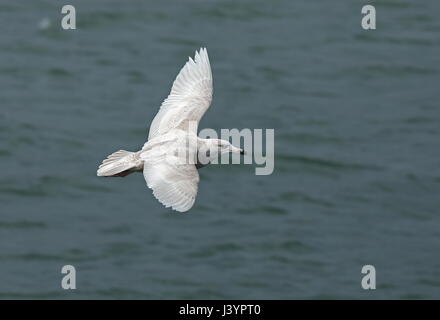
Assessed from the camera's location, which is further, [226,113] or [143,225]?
[226,113]

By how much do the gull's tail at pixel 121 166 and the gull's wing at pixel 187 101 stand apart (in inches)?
23.7

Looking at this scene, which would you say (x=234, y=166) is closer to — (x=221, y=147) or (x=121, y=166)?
(x=221, y=147)

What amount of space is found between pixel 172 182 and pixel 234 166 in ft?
34.3

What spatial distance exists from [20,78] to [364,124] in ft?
20.4

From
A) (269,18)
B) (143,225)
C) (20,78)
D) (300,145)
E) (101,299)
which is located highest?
(269,18)

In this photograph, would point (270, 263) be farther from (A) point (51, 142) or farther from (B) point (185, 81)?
(B) point (185, 81)

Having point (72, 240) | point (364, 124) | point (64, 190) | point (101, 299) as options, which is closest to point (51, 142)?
point (64, 190)

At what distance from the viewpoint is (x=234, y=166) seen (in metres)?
19.7

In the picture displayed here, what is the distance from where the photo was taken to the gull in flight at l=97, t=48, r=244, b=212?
9.27m

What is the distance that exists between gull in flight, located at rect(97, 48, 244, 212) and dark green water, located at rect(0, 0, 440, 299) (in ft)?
20.9

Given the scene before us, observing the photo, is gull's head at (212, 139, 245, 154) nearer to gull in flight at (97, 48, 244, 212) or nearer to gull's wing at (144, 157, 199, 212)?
gull in flight at (97, 48, 244, 212)

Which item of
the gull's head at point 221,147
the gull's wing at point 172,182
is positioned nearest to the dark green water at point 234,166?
the gull's head at point 221,147

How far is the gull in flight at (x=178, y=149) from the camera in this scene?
30.4 feet

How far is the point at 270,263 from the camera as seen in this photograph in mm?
17828
